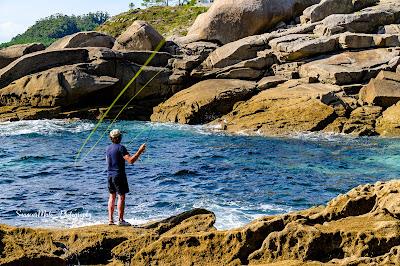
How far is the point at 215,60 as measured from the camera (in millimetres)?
33031

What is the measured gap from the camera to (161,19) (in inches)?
2477

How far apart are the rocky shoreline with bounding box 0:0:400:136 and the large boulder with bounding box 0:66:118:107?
0.06 meters

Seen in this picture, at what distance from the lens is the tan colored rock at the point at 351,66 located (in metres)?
28.6

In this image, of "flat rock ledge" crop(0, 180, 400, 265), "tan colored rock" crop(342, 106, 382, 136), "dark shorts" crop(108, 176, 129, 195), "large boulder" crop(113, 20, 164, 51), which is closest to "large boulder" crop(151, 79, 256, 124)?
"tan colored rock" crop(342, 106, 382, 136)

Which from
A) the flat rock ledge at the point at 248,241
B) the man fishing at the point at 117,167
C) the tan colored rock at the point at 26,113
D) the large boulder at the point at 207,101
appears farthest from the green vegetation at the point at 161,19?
the flat rock ledge at the point at 248,241

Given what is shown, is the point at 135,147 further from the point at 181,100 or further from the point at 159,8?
the point at 159,8

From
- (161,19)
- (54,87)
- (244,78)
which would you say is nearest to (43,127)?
(54,87)

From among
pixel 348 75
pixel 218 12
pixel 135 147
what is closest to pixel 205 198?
pixel 135 147

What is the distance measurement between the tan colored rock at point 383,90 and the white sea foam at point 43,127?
14.2 metres

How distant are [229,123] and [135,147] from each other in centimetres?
574

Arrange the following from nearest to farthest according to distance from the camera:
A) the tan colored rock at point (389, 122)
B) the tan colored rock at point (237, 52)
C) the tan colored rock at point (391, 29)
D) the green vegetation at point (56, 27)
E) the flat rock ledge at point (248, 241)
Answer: the flat rock ledge at point (248, 241) → the tan colored rock at point (389, 122) → the tan colored rock at point (391, 29) → the tan colored rock at point (237, 52) → the green vegetation at point (56, 27)

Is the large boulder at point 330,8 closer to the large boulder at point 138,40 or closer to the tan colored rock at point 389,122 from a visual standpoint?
the large boulder at point 138,40

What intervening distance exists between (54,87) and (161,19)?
3422cm

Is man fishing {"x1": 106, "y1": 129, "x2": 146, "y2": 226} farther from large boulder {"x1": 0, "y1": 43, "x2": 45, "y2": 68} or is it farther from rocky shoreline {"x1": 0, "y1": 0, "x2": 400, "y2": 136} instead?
large boulder {"x1": 0, "y1": 43, "x2": 45, "y2": 68}
